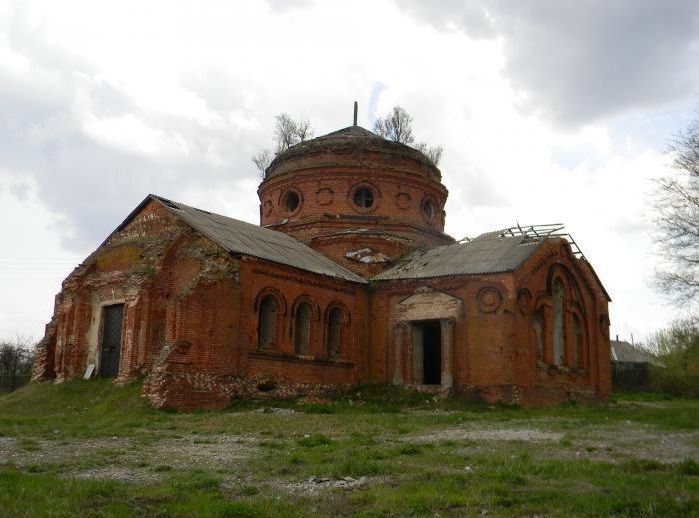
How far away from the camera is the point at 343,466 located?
8.85 m

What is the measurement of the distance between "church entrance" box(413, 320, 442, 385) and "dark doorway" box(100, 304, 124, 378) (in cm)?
889

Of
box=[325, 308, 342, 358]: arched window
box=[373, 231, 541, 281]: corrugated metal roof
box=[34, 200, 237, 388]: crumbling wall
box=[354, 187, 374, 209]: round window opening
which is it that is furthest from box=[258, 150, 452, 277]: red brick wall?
box=[34, 200, 237, 388]: crumbling wall

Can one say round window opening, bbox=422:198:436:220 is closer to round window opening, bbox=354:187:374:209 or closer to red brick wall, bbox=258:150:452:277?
red brick wall, bbox=258:150:452:277

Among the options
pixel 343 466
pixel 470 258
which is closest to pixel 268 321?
pixel 470 258

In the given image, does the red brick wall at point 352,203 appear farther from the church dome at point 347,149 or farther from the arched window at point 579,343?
the arched window at point 579,343

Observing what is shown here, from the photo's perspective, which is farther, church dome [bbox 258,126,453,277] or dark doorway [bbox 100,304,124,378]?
church dome [bbox 258,126,453,277]

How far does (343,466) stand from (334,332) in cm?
1406

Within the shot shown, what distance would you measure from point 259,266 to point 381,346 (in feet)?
18.0

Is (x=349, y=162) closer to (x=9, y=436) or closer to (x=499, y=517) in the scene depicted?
(x=9, y=436)

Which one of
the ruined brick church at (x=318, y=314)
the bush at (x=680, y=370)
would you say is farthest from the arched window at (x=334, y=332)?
the bush at (x=680, y=370)

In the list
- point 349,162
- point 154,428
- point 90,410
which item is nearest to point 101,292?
point 90,410

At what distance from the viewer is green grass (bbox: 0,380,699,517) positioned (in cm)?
688

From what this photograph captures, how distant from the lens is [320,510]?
7.00 metres

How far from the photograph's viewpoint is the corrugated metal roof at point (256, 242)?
20.2m
